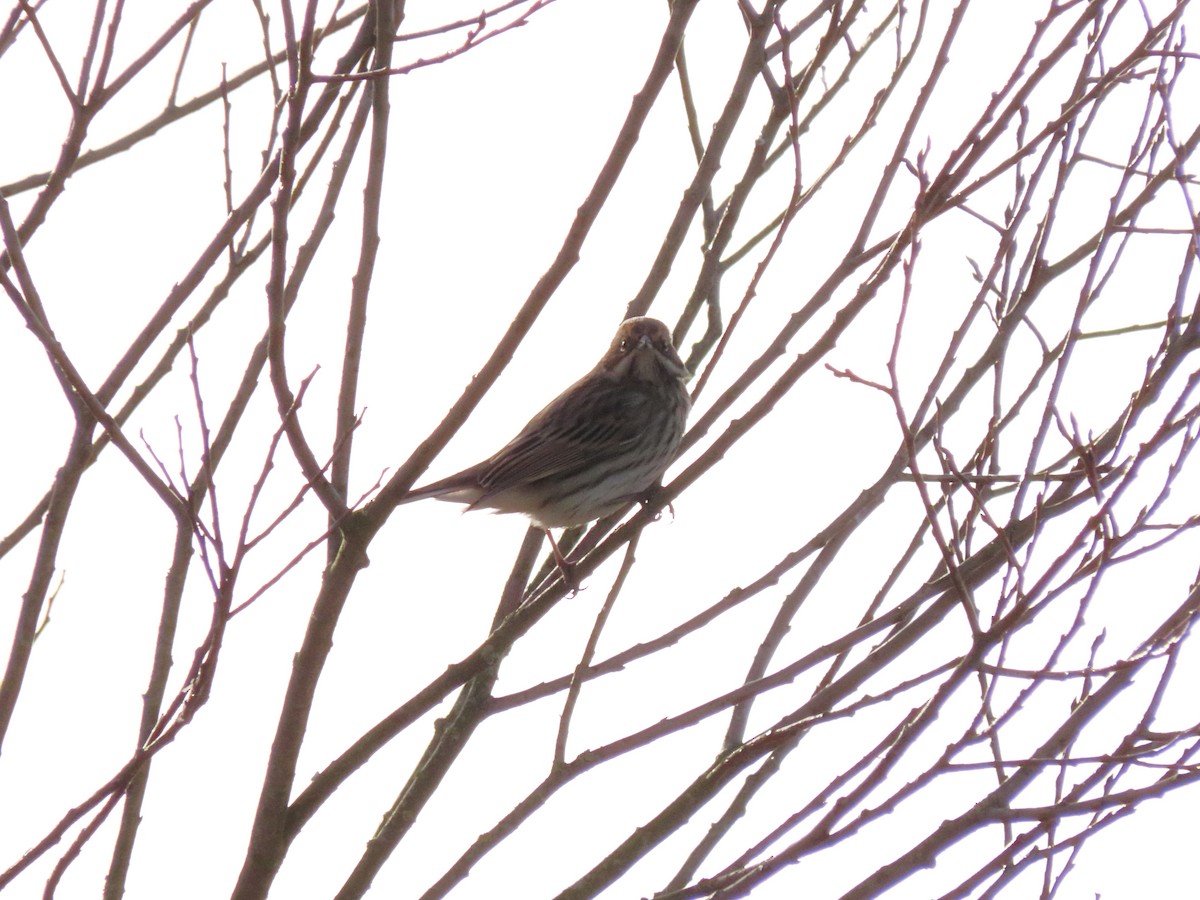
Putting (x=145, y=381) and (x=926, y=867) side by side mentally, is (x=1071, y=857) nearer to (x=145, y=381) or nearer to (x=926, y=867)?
(x=926, y=867)

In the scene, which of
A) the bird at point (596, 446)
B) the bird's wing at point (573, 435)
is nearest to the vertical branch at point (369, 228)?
the bird at point (596, 446)

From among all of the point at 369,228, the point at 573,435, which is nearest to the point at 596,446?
the point at 573,435

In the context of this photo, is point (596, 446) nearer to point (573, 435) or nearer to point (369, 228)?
point (573, 435)

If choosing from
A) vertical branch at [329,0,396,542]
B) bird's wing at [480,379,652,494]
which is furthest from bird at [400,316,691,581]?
vertical branch at [329,0,396,542]

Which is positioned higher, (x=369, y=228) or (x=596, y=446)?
(x=596, y=446)

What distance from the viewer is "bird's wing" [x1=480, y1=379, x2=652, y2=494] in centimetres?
866

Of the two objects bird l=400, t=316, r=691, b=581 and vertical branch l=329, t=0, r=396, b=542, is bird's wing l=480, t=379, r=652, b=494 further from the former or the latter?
vertical branch l=329, t=0, r=396, b=542

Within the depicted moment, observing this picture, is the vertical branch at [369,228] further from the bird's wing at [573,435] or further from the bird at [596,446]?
the bird's wing at [573,435]

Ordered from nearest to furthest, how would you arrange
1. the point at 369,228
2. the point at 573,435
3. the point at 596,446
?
the point at 369,228 < the point at 596,446 < the point at 573,435

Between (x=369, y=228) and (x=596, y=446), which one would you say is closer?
(x=369, y=228)

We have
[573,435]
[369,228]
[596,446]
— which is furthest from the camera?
[573,435]

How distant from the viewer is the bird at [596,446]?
8234 millimetres

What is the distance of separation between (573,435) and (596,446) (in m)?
0.28

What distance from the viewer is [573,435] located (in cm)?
901
